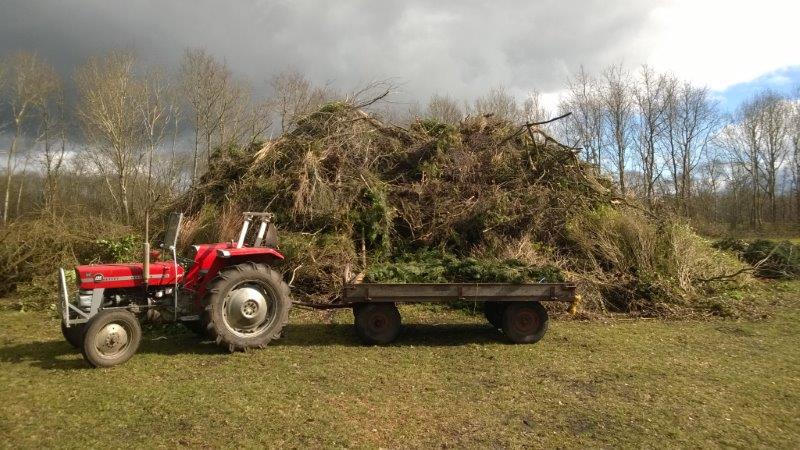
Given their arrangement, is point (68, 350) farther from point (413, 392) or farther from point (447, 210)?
point (447, 210)

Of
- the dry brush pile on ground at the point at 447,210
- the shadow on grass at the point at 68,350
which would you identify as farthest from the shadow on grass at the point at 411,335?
the shadow on grass at the point at 68,350

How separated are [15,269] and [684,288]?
40.5 feet

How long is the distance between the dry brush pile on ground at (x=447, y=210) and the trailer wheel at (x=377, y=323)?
1.33 m

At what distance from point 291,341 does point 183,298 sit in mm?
1484

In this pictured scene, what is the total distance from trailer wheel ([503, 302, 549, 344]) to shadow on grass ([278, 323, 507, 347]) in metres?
0.25

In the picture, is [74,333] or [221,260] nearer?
[74,333]

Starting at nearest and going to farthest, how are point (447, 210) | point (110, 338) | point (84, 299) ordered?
1. point (110, 338)
2. point (84, 299)
3. point (447, 210)

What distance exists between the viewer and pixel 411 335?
7.44m

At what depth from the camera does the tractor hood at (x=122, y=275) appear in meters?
5.78

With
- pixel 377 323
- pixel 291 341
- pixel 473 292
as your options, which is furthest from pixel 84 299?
pixel 473 292

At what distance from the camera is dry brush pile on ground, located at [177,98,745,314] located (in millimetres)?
9633

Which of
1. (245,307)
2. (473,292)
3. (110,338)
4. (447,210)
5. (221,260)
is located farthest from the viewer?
(447,210)

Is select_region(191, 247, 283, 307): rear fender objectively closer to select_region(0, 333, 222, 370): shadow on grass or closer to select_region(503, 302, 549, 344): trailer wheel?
select_region(0, 333, 222, 370): shadow on grass

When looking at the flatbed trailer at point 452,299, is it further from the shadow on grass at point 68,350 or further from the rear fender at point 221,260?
the shadow on grass at point 68,350
